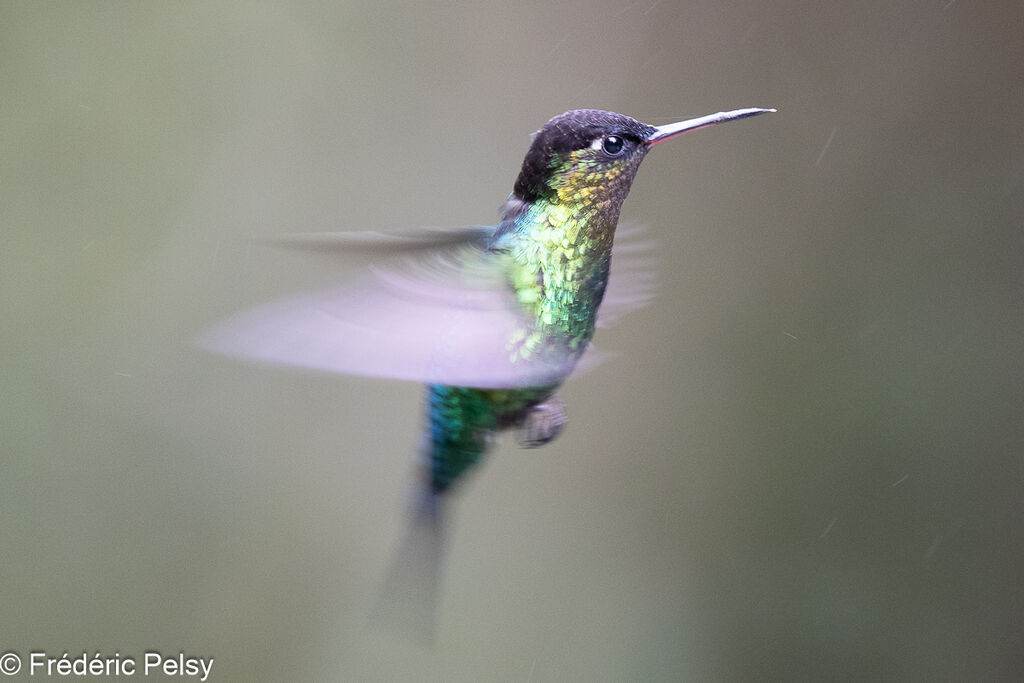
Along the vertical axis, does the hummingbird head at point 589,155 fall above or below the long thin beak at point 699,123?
below

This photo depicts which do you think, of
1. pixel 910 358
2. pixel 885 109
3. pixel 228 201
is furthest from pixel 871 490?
pixel 228 201

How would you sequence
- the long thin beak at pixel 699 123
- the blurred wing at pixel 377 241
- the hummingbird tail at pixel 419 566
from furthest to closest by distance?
1. the hummingbird tail at pixel 419 566
2. the long thin beak at pixel 699 123
3. the blurred wing at pixel 377 241

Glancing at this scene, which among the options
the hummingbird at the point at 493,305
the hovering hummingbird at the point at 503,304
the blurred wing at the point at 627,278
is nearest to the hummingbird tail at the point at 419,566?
the hummingbird at the point at 493,305

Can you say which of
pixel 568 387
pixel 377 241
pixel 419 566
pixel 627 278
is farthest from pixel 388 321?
pixel 568 387

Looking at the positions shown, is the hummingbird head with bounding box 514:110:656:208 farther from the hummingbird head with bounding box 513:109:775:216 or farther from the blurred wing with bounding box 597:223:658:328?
the blurred wing with bounding box 597:223:658:328

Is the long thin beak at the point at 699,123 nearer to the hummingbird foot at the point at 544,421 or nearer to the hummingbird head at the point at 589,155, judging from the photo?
the hummingbird head at the point at 589,155

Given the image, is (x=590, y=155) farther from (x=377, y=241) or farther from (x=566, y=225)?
(x=377, y=241)

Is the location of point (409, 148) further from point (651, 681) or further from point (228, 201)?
point (651, 681)

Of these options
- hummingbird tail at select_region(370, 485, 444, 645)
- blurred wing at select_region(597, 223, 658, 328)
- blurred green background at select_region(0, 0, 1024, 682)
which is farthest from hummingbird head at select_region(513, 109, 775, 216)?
blurred green background at select_region(0, 0, 1024, 682)
